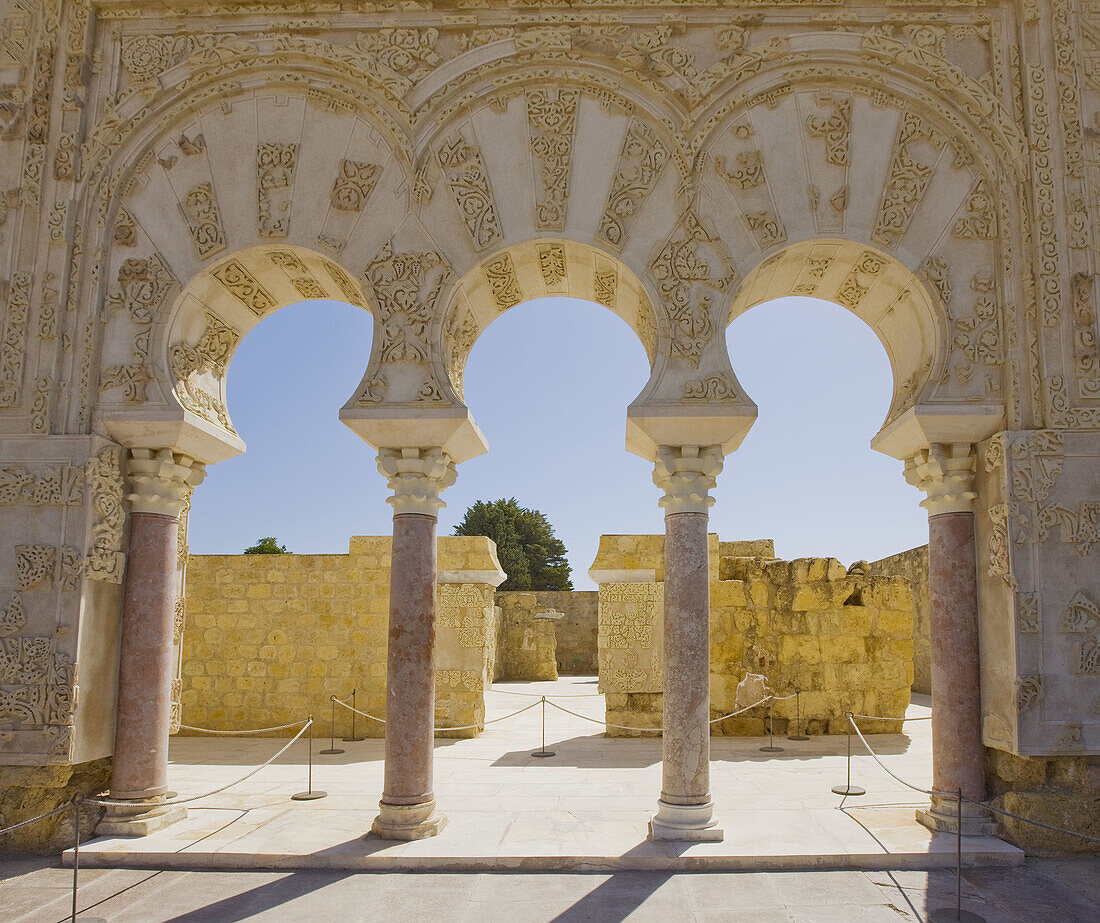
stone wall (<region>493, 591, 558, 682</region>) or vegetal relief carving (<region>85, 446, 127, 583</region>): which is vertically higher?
vegetal relief carving (<region>85, 446, 127, 583</region>)

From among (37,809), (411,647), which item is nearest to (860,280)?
(411,647)

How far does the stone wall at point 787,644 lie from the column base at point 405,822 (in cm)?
474

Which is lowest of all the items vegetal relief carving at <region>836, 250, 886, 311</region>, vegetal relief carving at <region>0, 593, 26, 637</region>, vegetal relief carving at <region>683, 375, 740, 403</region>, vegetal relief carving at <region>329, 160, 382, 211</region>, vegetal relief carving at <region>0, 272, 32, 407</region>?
vegetal relief carving at <region>0, 593, 26, 637</region>

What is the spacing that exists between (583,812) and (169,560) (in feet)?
12.0

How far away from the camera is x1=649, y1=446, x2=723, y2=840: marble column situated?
5863 millimetres

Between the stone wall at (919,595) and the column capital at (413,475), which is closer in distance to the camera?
the column capital at (413,475)

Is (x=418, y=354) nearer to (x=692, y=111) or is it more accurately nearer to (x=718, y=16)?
(x=692, y=111)

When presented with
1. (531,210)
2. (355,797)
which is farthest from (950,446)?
(355,797)

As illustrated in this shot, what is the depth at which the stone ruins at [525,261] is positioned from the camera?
6.06m

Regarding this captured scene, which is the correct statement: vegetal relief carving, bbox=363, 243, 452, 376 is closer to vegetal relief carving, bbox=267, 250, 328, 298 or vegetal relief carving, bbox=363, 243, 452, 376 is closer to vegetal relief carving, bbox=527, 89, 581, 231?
vegetal relief carving, bbox=267, 250, 328, 298

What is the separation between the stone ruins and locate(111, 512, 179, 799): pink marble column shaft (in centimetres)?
2

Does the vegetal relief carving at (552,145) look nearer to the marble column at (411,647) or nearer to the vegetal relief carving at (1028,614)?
the marble column at (411,647)

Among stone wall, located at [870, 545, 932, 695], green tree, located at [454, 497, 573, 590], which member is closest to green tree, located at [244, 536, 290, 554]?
green tree, located at [454, 497, 573, 590]

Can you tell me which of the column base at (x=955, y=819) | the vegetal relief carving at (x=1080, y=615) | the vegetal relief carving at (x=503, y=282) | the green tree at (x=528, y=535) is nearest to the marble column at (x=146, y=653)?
the vegetal relief carving at (x=503, y=282)
